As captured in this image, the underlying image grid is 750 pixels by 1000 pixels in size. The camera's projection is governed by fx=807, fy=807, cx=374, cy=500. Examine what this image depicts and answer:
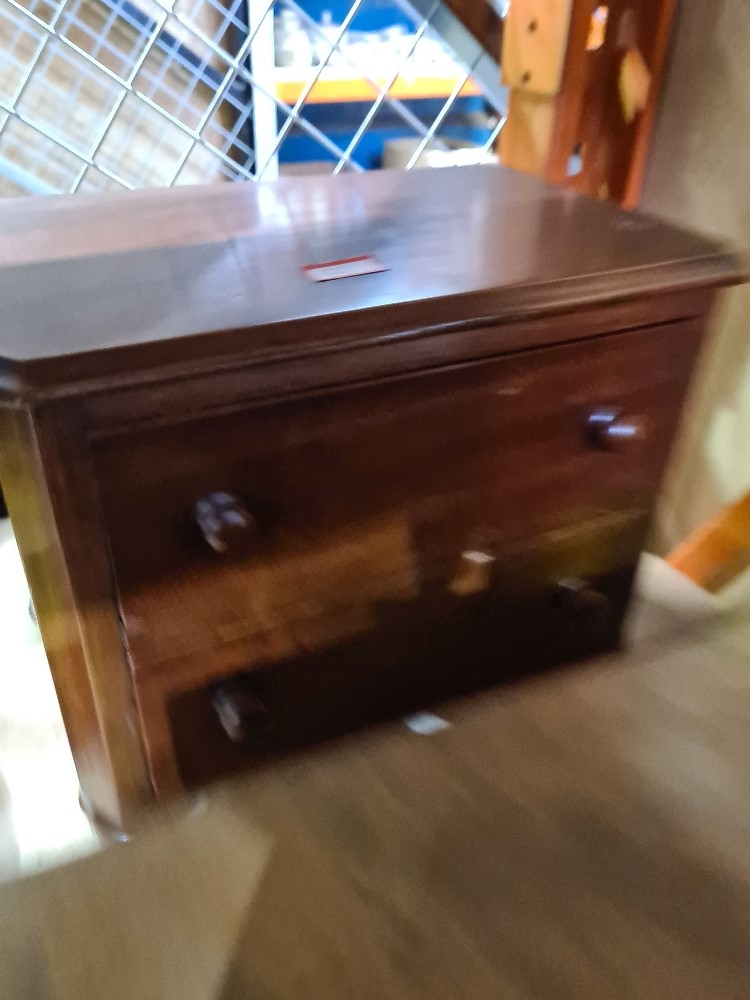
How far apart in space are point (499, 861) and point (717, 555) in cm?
72

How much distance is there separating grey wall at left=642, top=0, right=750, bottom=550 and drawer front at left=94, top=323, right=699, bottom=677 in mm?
297

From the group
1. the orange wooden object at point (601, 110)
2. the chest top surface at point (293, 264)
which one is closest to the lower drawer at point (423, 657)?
the chest top surface at point (293, 264)

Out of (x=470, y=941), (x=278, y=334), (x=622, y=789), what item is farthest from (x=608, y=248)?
(x=470, y=941)

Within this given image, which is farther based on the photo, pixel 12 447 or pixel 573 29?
pixel 573 29

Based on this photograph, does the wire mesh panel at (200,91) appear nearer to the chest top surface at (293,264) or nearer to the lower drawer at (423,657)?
the chest top surface at (293,264)

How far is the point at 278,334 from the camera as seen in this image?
1.72 ft

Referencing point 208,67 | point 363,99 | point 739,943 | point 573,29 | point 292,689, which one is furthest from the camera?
point 363,99

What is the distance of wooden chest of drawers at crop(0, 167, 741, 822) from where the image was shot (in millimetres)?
530

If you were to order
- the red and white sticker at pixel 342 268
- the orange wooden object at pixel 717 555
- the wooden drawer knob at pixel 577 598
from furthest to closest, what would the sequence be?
the orange wooden object at pixel 717 555
the wooden drawer knob at pixel 577 598
the red and white sticker at pixel 342 268

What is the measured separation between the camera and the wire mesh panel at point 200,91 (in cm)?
155

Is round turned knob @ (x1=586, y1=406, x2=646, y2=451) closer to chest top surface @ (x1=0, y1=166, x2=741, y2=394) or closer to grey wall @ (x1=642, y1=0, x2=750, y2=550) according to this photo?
chest top surface @ (x1=0, y1=166, x2=741, y2=394)

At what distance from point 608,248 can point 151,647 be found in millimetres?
499

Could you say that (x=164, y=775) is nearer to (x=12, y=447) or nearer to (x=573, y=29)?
(x=12, y=447)

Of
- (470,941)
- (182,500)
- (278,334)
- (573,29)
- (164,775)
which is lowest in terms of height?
(164,775)
